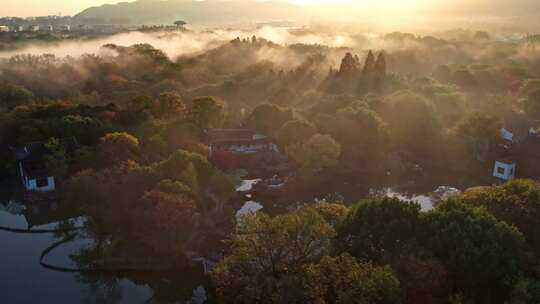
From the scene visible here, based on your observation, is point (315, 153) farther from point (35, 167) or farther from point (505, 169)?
point (35, 167)

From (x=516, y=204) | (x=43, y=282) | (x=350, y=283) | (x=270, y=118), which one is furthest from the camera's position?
(x=270, y=118)

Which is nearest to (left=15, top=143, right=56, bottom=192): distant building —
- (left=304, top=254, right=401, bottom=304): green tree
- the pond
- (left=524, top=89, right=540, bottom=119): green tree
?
the pond

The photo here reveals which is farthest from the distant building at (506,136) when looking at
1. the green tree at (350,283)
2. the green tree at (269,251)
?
the green tree at (350,283)

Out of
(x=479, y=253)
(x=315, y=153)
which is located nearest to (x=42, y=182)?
(x=315, y=153)

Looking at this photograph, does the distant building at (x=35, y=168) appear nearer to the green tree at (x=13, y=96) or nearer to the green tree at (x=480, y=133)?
the green tree at (x=13, y=96)

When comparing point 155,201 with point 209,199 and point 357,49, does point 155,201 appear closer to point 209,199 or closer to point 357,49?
point 209,199
